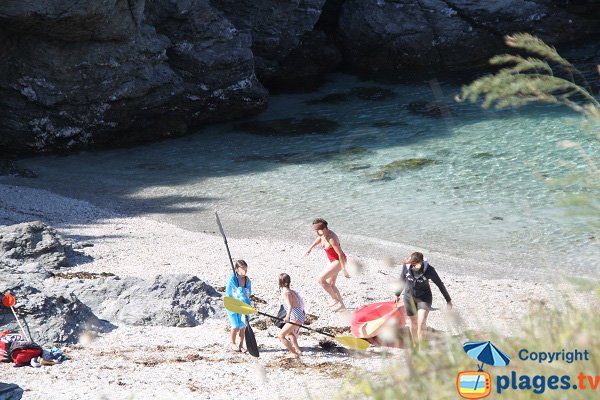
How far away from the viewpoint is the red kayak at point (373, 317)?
11.6 m

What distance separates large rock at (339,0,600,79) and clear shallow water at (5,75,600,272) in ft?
14.4

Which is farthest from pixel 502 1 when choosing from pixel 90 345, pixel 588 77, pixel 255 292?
pixel 90 345

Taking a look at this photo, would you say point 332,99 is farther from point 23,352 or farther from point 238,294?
point 23,352

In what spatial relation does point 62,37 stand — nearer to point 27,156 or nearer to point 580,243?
point 27,156

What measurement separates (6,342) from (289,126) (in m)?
20.0

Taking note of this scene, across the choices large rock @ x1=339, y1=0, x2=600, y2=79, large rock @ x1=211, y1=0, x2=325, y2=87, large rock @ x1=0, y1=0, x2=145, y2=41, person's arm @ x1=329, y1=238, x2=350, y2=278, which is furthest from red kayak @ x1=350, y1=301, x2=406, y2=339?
large rock @ x1=339, y1=0, x2=600, y2=79

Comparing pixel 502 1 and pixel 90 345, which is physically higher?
pixel 502 1

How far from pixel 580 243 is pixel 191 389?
9616mm

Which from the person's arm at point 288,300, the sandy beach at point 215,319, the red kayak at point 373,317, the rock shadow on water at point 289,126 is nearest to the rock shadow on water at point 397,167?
the sandy beach at point 215,319

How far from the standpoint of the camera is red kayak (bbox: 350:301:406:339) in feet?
37.9

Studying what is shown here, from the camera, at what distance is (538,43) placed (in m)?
5.39

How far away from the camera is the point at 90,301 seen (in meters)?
12.7

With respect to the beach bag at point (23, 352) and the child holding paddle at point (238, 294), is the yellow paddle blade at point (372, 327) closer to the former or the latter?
the child holding paddle at point (238, 294)

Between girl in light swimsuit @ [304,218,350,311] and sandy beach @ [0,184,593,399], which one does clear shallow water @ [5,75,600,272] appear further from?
girl in light swimsuit @ [304,218,350,311]
